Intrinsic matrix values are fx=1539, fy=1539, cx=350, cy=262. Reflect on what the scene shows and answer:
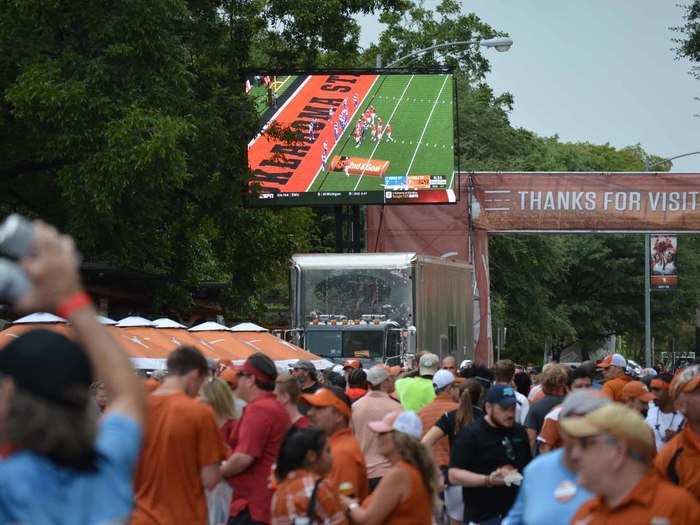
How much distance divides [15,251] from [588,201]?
4350cm

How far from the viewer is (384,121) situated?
3806 centimetres

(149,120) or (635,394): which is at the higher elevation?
(149,120)

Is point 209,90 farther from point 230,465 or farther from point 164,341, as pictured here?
point 230,465

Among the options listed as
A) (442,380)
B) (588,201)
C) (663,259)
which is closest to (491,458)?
(442,380)

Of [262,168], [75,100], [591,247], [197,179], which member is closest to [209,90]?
[197,179]

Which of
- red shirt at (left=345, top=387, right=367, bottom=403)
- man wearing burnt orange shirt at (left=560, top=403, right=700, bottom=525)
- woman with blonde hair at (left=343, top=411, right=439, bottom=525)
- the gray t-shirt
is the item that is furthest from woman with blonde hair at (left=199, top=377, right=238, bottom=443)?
man wearing burnt orange shirt at (left=560, top=403, right=700, bottom=525)

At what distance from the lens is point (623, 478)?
509 cm

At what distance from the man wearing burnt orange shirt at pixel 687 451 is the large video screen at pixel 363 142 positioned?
96.2 feet

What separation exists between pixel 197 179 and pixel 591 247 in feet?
143

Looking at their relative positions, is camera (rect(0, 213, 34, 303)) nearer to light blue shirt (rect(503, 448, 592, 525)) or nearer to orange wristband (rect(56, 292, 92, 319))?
orange wristband (rect(56, 292, 92, 319))

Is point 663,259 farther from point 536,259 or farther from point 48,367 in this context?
point 48,367

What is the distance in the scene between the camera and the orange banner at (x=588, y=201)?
150 feet

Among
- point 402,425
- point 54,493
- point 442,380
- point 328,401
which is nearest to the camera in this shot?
point 54,493

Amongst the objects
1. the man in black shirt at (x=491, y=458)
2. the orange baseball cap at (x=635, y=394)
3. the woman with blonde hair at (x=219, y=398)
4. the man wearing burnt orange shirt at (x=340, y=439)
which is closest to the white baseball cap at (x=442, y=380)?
the orange baseball cap at (x=635, y=394)
